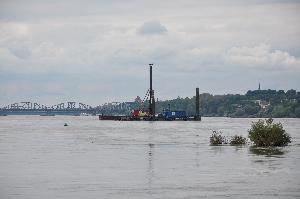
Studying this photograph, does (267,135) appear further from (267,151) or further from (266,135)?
(267,151)

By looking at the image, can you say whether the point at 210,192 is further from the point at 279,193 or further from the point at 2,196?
the point at 2,196

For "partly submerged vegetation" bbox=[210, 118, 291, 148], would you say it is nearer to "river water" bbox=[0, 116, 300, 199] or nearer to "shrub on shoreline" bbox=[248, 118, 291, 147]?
"shrub on shoreline" bbox=[248, 118, 291, 147]

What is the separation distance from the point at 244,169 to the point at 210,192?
37.8ft

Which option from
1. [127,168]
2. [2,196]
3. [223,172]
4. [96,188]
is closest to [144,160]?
[127,168]

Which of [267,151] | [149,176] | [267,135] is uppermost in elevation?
[267,135]

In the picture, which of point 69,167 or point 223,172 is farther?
point 69,167

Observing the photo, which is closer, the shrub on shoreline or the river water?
the river water

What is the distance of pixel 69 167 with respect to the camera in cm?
4247

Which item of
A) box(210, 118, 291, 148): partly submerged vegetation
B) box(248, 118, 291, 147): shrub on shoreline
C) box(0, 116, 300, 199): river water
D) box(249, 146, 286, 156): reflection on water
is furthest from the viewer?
box(248, 118, 291, 147): shrub on shoreline

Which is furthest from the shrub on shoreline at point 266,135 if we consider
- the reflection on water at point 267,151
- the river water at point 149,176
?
the river water at point 149,176

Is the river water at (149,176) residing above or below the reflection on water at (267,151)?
below

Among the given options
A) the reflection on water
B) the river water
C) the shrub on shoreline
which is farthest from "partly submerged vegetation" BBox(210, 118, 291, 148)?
the river water

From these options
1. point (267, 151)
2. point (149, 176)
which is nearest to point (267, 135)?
point (267, 151)

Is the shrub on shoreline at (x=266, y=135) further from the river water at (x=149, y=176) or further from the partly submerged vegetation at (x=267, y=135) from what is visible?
the river water at (x=149, y=176)
